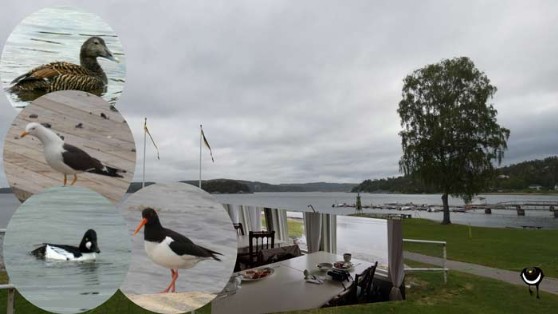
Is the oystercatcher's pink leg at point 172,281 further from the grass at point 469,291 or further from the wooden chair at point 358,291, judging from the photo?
the wooden chair at point 358,291

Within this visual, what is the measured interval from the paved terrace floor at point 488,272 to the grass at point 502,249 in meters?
0.51

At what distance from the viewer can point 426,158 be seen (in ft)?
63.0

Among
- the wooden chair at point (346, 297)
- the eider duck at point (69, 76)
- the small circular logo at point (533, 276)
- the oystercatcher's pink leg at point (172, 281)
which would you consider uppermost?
the eider duck at point (69, 76)

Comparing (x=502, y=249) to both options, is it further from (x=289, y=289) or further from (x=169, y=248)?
(x=169, y=248)

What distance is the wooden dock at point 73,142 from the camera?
1573 mm

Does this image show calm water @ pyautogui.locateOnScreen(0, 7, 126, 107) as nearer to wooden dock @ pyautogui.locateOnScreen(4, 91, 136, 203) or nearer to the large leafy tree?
wooden dock @ pyautogui.locateOnScreen(4, 91, 136, 203)

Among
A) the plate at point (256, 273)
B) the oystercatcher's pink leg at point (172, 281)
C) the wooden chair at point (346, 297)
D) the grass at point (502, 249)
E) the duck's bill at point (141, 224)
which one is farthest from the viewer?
the grass at point (502, 249)

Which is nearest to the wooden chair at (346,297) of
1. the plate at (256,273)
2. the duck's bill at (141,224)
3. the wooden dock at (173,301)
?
the plate at (256,273)

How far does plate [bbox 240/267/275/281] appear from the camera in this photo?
161 inches

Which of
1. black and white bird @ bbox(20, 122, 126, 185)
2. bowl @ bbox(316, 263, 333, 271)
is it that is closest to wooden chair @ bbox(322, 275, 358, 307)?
bowl @ bbox(316, 263, 333, 271)

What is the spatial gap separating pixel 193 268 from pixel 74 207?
0.64 metres

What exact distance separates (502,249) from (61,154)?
1411cm

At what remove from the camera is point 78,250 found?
1.54 metres

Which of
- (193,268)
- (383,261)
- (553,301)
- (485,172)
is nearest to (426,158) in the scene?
(485,172)
